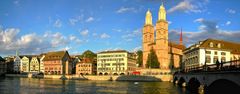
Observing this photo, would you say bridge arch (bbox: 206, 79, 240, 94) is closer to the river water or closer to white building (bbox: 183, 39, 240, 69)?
the river water

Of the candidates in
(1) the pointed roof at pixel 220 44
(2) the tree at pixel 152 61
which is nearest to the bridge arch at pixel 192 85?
(1) the pointed roof at pixel 220 44

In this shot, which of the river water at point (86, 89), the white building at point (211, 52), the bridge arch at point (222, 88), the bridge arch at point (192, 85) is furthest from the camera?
the white building at point (211, 52)

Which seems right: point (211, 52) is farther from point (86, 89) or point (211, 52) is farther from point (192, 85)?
point (86, 89)

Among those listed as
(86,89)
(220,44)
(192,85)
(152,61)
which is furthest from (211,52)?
(152,61)

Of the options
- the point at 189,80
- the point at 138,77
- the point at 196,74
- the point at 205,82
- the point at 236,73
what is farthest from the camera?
the point at 138,77

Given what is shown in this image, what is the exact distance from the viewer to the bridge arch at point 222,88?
53688 millimetres

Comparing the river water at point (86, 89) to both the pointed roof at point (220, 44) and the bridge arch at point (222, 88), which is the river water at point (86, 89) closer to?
the bridge arch at point (222, 88)

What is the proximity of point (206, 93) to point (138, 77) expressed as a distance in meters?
91.2

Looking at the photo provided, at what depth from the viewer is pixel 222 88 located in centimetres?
5969

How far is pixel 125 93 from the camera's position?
68.4m

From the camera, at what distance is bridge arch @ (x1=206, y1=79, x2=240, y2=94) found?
176 feet

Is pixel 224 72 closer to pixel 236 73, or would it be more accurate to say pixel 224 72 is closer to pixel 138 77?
pixel 236 73

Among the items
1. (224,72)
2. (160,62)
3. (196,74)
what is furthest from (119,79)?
(224,72)

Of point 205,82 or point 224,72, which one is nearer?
point 224,72
